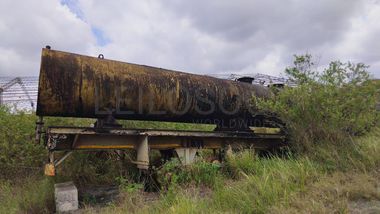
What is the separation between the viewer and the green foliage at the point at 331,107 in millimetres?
6293

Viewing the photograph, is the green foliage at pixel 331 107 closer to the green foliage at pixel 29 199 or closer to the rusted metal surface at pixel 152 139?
the rusted metal surface at pixel 152 139

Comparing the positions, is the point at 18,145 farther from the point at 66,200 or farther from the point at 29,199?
the point at 66,200

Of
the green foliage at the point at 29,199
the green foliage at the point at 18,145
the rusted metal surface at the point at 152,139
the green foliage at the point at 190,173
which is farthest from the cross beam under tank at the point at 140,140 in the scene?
the green foliage at the point at 18,145

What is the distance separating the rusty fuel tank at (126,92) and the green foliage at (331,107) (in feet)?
5.52

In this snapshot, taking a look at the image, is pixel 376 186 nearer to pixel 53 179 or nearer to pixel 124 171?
pixel 124 171

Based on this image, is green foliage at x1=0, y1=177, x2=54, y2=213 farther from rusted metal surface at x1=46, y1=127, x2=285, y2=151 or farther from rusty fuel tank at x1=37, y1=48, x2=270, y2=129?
rusty fuel tank at x1=37, y1=48, x2=270, y2=129

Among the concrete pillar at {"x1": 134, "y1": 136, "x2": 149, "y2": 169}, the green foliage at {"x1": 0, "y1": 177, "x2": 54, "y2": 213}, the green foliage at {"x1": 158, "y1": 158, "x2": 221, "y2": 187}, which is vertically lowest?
the green foliage at {"x1": 0, "y1": 177, "x2": 54, "y2": 213}

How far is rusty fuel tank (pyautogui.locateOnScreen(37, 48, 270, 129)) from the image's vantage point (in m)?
6.08

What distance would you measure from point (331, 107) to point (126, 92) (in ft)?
12.7

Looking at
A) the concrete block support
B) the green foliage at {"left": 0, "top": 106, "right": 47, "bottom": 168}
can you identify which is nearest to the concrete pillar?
the concrete block support

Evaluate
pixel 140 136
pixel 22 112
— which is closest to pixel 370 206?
pixel 140 136

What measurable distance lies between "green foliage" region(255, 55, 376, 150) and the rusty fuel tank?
5.52 ft

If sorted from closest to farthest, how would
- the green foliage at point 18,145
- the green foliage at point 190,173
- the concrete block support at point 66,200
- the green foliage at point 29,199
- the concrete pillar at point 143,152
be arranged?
the concrete block support at point 66,200, the green foliage at point 29,199, the green foliage at point 190,173, the concrete pillar at point 143,152, the green foliage at point 18,145

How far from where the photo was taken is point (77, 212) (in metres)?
5.61
